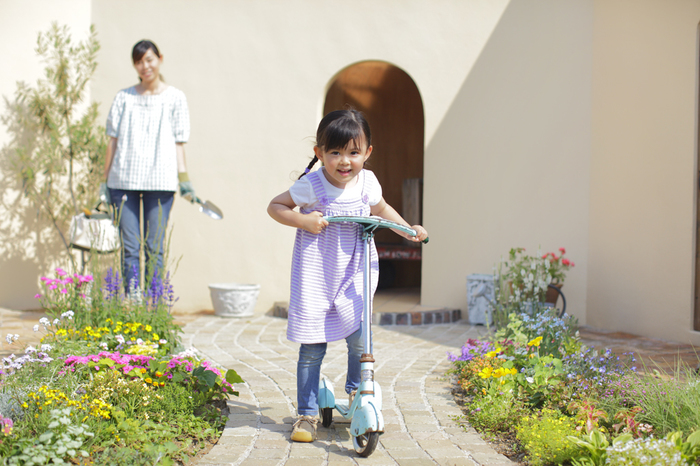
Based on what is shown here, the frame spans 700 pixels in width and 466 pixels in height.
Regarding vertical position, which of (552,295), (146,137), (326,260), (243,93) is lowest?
(552,295)

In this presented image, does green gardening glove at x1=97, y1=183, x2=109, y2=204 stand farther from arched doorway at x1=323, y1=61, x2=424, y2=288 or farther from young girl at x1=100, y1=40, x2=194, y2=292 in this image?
arched doorway at x1=323, y1=61, x2=424, y2=288

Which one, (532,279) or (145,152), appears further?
(532,279)

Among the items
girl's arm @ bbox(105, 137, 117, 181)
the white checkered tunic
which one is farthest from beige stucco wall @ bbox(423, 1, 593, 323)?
girl's arm @ bbox(105, 137, 117, 181)

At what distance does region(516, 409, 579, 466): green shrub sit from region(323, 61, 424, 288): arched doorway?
5.65m

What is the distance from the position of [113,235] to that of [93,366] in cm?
243

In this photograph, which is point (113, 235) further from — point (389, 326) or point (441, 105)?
point (441, 105)

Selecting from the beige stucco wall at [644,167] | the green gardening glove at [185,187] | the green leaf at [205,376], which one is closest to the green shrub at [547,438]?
the green leaf at [205,376]

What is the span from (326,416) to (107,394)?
2.97 feet

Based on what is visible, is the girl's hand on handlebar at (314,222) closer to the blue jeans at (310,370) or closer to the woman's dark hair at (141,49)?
the blue jeans at (310,370)

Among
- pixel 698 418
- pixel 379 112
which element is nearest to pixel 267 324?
pixel 698 418

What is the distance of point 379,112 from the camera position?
8.95 metres

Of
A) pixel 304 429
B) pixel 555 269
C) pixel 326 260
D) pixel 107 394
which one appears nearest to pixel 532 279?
pixel 555 269

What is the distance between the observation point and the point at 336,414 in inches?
113

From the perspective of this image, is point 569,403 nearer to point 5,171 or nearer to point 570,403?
point 570,403
